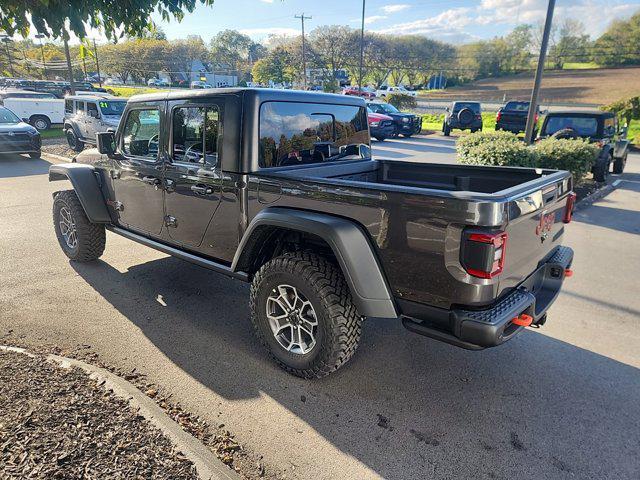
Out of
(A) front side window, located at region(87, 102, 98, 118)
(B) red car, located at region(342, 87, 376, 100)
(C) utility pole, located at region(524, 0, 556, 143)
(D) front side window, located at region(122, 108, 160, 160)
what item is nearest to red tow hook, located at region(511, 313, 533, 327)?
(D) front side window, located at region(122, 108, 160, 160)

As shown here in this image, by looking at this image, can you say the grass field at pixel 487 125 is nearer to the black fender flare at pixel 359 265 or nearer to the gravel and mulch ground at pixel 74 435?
the black fender flare at pixel 359 265

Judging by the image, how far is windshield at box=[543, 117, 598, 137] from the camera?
34.0ft

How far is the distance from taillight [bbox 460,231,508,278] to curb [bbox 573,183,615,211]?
696 centimetres

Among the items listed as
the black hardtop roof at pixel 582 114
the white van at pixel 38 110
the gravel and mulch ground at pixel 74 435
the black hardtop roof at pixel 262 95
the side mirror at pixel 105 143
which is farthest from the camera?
the white van at pixel 38 110

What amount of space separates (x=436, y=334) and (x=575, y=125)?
1039 centimetres

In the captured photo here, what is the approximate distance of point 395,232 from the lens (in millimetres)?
2455

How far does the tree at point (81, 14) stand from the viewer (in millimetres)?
2395

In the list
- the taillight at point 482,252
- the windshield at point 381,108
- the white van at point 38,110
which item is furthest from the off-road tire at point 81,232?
the windshield at point 381,108

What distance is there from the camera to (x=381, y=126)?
19.8 metres

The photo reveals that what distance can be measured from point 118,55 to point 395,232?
95.0 m

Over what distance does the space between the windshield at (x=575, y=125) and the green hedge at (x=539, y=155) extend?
2043mm

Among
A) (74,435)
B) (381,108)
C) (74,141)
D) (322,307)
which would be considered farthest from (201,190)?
(381,108)

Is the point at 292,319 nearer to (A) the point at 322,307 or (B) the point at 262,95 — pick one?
(A) the point at 322,307

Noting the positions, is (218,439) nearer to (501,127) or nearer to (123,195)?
(123,195)
